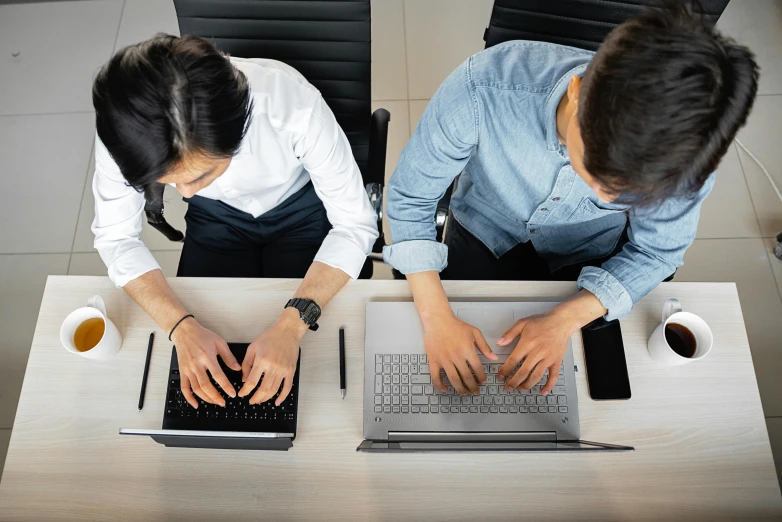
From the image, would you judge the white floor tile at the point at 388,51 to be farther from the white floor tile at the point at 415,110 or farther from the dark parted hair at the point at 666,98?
the dark parted hair at the point at 666,98

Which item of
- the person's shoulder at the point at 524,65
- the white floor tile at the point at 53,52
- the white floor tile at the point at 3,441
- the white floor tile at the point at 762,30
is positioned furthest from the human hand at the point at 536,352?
the white floor tile at the point at 53,52

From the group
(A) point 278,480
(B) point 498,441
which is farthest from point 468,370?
(A) point 278,480

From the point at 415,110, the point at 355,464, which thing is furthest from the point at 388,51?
the point at 355,464

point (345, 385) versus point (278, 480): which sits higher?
point (345, 385)

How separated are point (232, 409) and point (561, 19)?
1.14 meters

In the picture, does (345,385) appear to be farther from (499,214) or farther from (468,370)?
(499,214)

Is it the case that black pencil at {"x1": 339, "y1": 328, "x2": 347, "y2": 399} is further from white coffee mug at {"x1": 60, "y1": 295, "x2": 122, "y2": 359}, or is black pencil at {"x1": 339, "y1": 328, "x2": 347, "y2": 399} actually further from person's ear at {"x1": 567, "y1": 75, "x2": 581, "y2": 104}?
person's ear at {"x1": 567, "y1": 75, "x2": 581, "y2": 104}

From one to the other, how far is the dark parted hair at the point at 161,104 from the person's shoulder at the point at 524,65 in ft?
1.46

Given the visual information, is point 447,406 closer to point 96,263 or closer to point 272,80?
point 272,80

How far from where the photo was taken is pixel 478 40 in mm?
2312

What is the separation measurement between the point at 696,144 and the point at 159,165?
2.50 ft

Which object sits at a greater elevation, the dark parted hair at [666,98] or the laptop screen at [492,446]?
the dark parted hair at [666,98]

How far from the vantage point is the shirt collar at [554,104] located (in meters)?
0.85

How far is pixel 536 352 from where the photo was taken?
96cm
